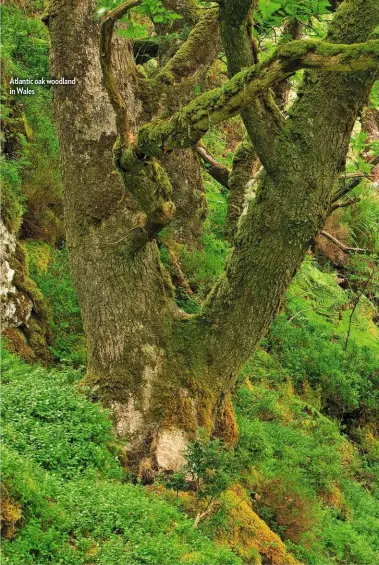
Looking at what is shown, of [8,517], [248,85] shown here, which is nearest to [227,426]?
[8,517]

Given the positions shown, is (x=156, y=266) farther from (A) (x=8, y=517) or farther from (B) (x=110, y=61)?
(A) (x=8, y=517)

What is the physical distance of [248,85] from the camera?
507 centimetres

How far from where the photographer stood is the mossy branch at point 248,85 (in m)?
4.68

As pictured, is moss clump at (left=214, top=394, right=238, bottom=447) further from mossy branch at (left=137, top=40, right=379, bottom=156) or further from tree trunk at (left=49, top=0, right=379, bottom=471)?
mossy branch at (left=137, top=40, right=379, bottom=156)

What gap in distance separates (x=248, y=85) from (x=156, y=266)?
2206 mm

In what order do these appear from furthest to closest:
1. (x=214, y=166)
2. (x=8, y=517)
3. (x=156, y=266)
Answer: (x=214, y=166) < (x=156, y=266) < (x=8, y=517)

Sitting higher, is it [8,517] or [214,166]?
[214,166]

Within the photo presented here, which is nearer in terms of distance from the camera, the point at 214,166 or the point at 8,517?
the point at 8,517

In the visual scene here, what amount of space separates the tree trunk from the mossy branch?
738mm

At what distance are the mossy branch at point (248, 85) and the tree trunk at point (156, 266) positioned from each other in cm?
74

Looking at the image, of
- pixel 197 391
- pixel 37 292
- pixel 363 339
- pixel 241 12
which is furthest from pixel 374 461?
pixel 241 12

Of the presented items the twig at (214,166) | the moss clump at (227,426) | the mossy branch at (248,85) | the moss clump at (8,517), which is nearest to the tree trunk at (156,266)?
the moss clump at (227,426)

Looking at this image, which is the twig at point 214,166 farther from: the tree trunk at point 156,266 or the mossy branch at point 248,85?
the mossy branch at point 248,85

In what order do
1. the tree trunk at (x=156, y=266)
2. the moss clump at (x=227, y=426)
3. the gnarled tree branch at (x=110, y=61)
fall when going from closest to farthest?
the gnarled tree branch at (x=110, y=61) < the tree trunk at (x=156, y=266) < the moss clump at (x=227, y=426)
